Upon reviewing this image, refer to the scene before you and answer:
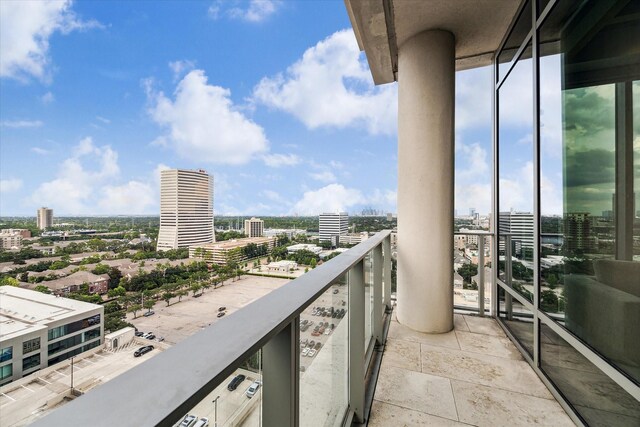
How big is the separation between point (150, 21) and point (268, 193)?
328 inches

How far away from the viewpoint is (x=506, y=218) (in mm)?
3074

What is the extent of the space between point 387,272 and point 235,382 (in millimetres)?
2793

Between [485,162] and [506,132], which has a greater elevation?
[506,132]

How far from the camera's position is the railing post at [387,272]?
2990 millimetres

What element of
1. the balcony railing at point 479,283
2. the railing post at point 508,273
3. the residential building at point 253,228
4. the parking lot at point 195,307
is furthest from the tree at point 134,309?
the railing post at point 508,273

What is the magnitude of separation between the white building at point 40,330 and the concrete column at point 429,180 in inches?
105

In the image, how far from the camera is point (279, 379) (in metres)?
0.69

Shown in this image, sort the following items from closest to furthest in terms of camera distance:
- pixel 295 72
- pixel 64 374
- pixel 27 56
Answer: pixel 64 374
pixel 27 56
pixel 295 72

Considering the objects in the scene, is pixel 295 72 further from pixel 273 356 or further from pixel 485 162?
pixel 273 356

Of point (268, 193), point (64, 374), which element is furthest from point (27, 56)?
point (268, 193)

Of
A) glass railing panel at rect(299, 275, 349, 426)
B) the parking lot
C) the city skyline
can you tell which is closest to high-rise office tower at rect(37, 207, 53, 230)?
the city skyline

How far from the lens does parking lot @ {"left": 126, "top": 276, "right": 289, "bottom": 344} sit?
4.10ft

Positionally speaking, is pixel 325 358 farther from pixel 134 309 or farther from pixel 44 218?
pixel 44 218

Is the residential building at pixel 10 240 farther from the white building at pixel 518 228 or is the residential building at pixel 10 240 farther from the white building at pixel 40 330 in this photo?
the white building at pixel 518 228
